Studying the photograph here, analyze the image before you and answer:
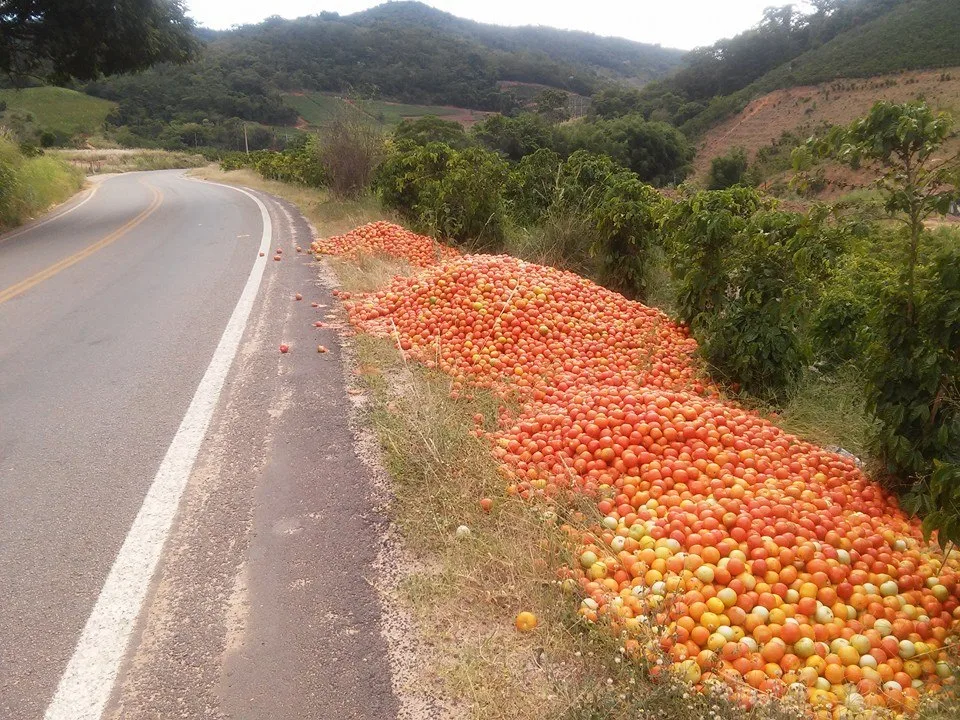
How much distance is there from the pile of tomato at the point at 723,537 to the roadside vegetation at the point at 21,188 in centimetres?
1496

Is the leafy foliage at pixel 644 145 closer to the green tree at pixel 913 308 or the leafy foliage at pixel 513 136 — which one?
the leafy foliage at pixel 513 136

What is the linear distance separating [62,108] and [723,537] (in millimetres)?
86514

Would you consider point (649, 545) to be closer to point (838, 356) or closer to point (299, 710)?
point (299, 710)

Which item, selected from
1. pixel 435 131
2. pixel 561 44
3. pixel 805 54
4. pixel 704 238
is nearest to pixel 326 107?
pixel 435 131

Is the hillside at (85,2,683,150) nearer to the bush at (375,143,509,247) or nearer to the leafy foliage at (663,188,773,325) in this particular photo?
the bush at (375,143,509,247)

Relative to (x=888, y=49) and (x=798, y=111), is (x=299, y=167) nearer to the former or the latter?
(x=798, y=111)

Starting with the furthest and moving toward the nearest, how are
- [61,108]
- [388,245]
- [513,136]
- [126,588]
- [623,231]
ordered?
1. [61,108]
2. [513,136]
3. [388,245]
4. [623,231]
5. [126,588]

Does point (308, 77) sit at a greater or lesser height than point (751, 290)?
greater

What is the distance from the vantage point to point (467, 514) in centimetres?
358

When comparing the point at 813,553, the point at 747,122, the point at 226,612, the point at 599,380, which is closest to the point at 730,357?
the point at 599,380

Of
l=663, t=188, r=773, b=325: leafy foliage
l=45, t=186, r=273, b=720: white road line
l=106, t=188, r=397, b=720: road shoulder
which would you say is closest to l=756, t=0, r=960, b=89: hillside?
l=663, t=188, r=773, b=325: leafy foliage

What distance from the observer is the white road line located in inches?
98.5

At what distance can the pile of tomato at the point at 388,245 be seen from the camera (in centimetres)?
1052

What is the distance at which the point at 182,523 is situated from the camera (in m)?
3.58
